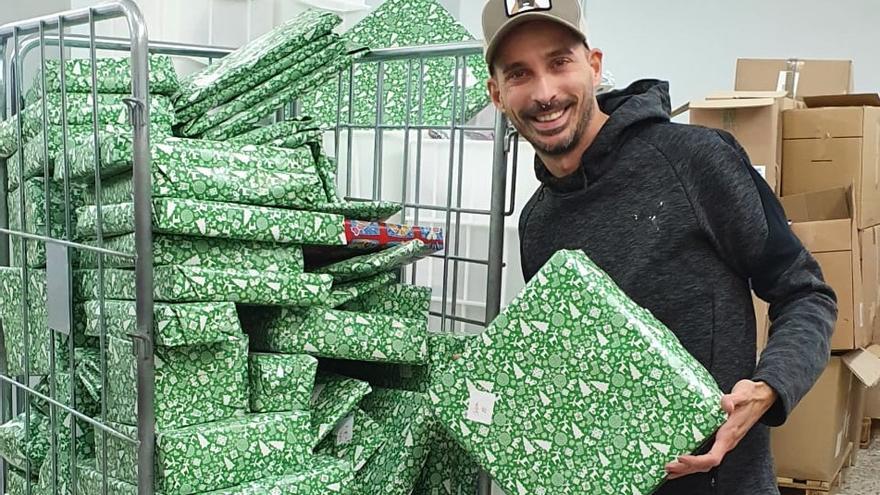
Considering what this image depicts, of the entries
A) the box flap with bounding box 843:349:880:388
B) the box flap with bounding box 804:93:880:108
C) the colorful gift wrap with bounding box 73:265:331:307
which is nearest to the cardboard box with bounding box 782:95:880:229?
the box flap with bounding box 804:93:880:108

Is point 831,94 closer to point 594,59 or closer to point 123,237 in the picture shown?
point 594,59

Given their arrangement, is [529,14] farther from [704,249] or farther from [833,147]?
[833,147]

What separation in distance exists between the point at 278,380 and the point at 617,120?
2.17 ft

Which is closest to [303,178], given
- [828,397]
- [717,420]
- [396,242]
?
[396,242]

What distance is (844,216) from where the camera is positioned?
321 cm

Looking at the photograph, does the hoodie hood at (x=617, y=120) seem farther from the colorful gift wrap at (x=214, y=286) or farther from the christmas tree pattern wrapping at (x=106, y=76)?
the christmas tree pattern wrapping at (x=106, y=76)

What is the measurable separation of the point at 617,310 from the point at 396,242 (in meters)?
0.64

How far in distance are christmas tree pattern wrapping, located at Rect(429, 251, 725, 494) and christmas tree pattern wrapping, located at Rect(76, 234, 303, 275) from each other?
0.38 metres

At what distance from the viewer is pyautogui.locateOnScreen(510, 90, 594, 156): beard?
4.19ft

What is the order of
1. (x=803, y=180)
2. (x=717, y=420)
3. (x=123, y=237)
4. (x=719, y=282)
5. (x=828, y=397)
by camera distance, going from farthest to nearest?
(x=803, y=180)
(x=828, y=397)
(x=123, y=237)
(x=719, y=282)
(x=717, y=420)

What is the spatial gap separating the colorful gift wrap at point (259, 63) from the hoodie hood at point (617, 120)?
0.51 meters

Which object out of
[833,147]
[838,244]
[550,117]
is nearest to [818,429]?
[838,244]

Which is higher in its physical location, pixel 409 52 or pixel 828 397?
pixel 409 52

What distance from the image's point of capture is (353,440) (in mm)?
1707
